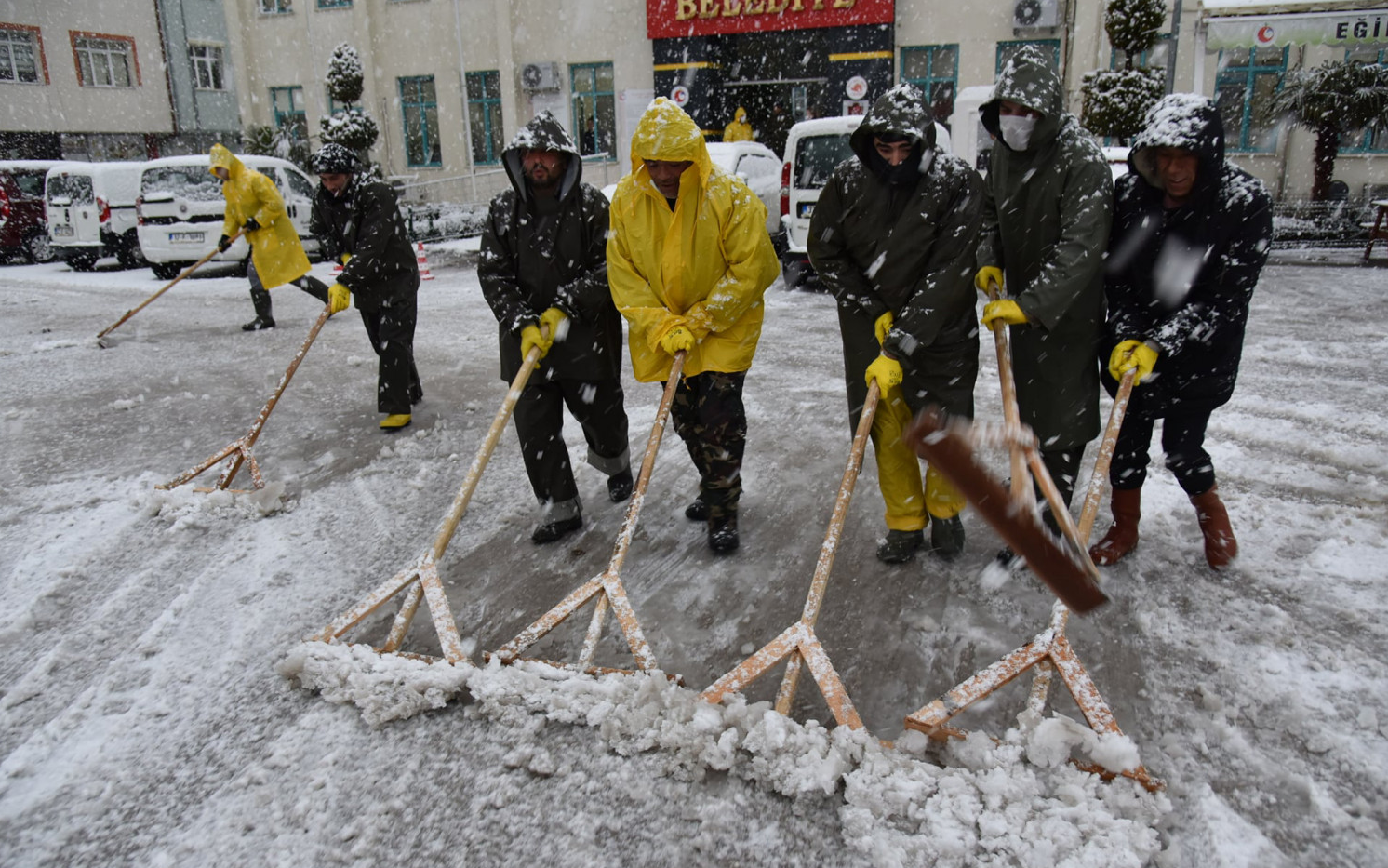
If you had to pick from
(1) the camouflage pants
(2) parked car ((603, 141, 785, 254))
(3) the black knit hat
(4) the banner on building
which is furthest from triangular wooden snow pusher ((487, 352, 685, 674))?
(4) the banner on building

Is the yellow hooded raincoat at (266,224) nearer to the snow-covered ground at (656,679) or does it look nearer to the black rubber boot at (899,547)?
the snow-covered ground at (656,679)

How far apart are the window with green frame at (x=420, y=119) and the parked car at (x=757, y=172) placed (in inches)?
486

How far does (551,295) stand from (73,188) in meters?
13.2

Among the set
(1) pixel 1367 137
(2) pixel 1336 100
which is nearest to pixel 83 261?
(2) pixel 1336 100

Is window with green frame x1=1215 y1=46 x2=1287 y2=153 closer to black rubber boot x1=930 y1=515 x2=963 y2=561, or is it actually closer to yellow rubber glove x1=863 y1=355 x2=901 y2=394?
black rubber boot x1=930 y1=515 x2=963 y2=561

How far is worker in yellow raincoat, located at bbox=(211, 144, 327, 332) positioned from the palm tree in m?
14.5

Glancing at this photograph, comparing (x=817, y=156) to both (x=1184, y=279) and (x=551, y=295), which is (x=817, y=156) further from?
(x=1184, y=279)

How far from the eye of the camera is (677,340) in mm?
3207

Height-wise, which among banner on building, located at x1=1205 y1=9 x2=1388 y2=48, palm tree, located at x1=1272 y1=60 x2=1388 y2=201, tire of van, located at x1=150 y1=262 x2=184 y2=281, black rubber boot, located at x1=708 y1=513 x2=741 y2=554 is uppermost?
banner on building, located at x1=1205 y1=9 x2=1388 y2=48

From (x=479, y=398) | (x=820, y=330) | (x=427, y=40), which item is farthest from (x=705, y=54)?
(x=479, y=398)

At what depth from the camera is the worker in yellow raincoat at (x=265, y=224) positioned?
7.07m

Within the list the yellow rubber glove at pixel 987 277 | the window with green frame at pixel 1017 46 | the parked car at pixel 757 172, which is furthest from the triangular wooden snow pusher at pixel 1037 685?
the window with green frame at pixel 1017 46

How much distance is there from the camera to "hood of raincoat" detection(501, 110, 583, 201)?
342 cm

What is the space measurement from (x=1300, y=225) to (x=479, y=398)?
11.7 meters
